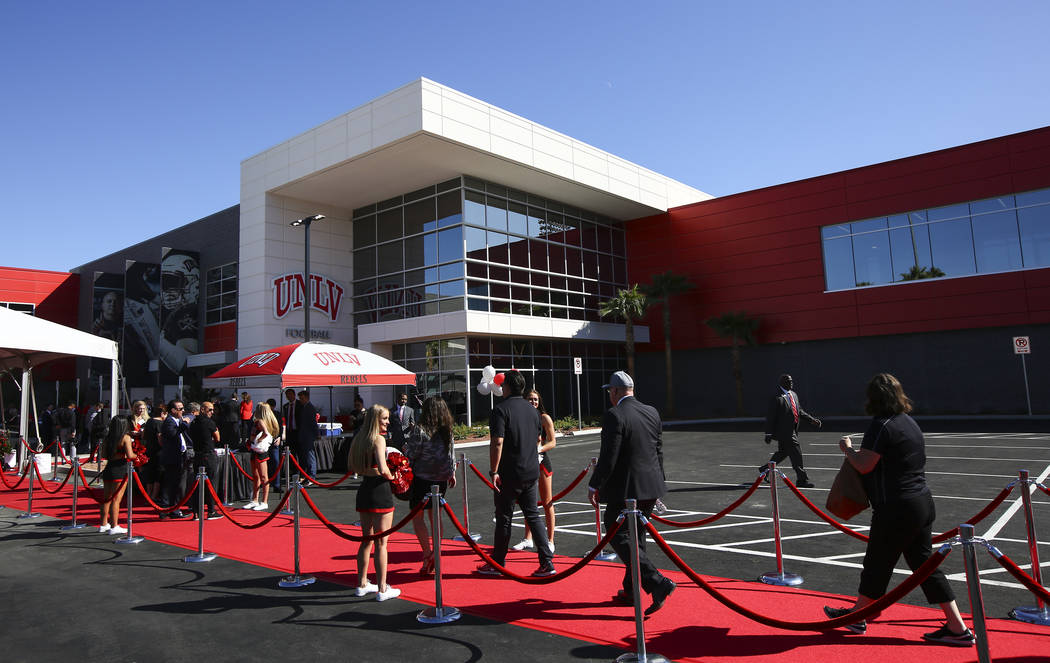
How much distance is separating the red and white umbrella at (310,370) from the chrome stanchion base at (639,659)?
383 inches

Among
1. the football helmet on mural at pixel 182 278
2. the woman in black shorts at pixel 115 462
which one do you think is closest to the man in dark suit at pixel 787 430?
the woman in black shorts at pixel 115 462

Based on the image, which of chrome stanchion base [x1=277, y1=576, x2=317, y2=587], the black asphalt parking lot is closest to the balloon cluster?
the black asphalt parking lot

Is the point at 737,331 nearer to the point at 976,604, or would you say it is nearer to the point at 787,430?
the point at 787,430

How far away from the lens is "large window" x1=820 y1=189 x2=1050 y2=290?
24500 millimetres

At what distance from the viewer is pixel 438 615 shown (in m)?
5.14

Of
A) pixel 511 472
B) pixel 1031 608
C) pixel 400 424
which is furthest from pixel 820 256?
pixel 511 472

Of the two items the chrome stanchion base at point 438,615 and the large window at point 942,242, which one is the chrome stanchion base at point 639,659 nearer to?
the chrome stanchion base at point 438,615

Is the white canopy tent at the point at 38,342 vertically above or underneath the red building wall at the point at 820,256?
underneath

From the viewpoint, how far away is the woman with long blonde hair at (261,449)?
36.0 feet

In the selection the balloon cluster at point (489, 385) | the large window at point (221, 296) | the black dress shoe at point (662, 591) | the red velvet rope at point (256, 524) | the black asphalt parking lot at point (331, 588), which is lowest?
the black asphalt parking lot at point (331, 588)

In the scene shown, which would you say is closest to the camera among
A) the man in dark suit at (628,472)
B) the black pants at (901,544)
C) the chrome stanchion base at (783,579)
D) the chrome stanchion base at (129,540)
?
the black pants at (901,544)

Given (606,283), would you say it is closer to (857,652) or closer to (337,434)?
(337,434)

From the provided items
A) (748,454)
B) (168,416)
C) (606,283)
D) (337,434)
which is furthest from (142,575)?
(606,283)

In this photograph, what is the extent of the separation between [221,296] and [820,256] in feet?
96.7
